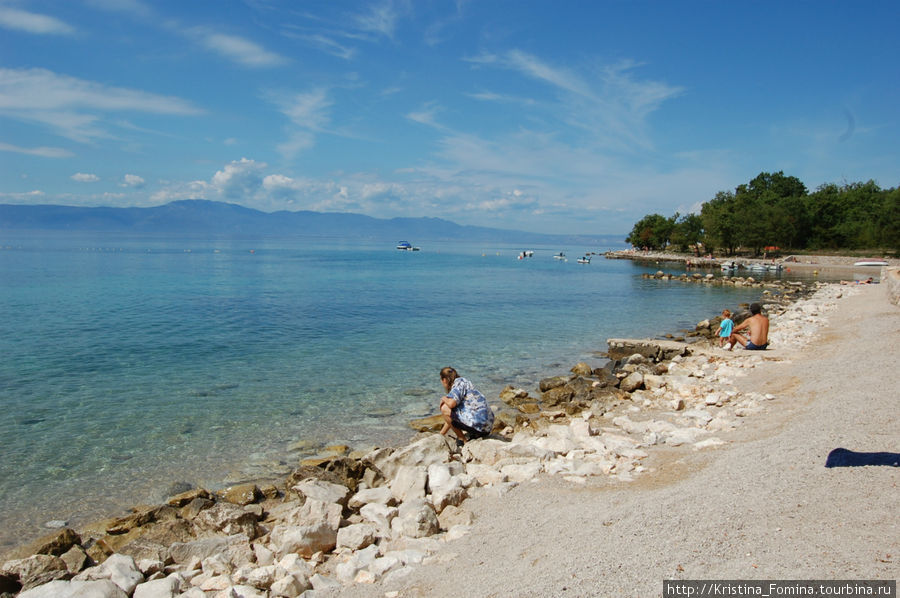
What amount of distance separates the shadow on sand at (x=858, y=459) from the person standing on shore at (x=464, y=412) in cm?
579

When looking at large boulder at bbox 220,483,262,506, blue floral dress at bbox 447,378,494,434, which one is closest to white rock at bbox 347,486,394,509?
large boulder at bbox 220,483,262,506

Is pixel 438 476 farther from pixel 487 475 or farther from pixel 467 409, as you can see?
pixel 467 409

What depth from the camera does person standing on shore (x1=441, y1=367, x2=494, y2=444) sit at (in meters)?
11.1

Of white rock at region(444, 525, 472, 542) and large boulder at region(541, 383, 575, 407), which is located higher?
white rock at region(444, 525, 472, 542)

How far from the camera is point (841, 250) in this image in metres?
94.2

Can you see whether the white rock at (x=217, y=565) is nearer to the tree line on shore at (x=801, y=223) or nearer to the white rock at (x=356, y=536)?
the white rock at (x=356, y=536)

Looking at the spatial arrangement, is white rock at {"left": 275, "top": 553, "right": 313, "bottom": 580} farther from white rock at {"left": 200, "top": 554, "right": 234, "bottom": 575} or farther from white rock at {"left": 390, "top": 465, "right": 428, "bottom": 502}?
white rock at {"left": 390, "top": 465, "right": 428, "bottom": 502}

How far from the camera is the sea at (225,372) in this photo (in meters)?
11.6

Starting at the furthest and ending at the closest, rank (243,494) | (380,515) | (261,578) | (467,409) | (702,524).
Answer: (467,409), (243,494), (380,515), (261,578), (702,524)

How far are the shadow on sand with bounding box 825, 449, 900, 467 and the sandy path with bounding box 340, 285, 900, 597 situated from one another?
15 cm

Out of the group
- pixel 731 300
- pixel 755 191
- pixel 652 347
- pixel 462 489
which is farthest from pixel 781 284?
pixel 755 191

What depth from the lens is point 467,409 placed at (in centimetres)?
1119

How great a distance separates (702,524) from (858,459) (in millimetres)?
2851

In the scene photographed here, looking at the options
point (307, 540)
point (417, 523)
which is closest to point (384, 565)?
point (417, 523)
